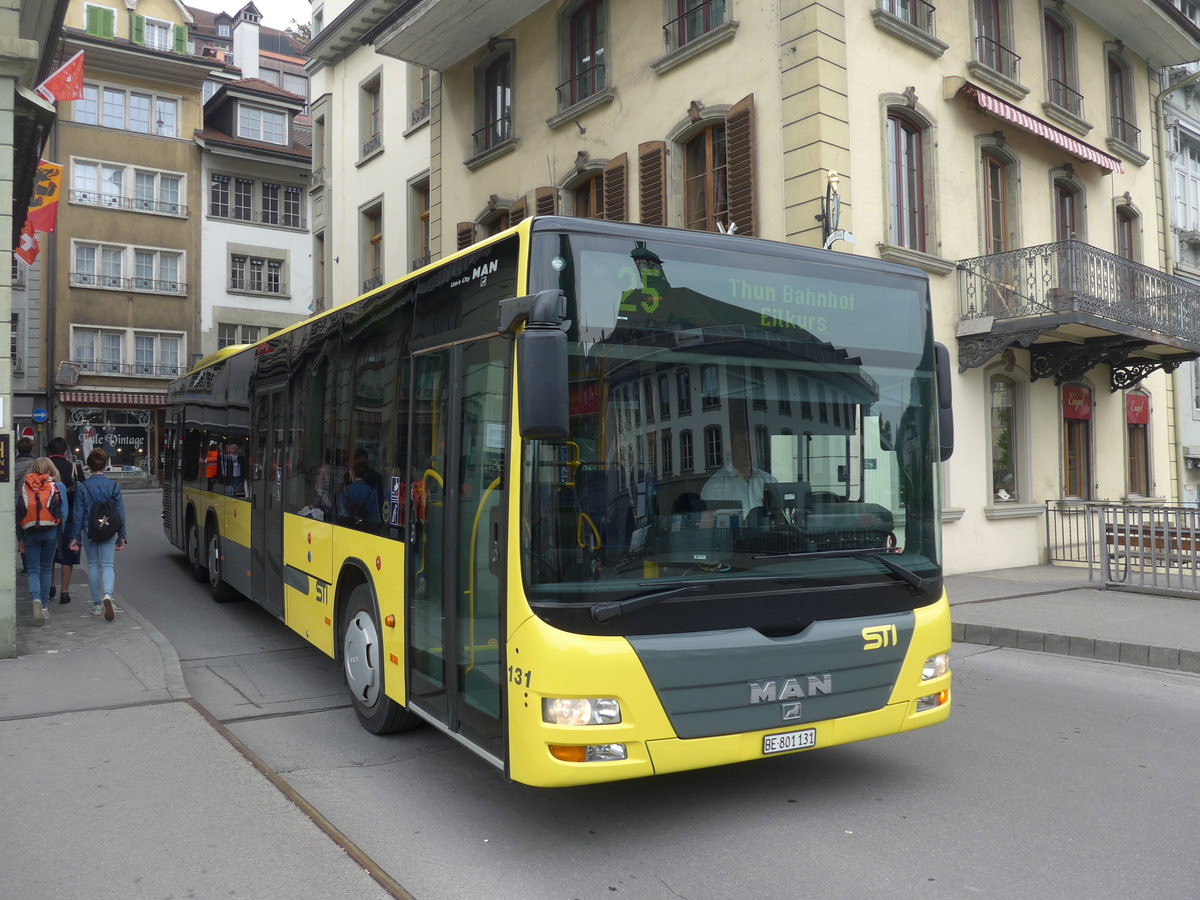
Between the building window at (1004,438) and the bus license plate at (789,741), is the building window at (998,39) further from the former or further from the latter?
the bus license plate at (789,741)

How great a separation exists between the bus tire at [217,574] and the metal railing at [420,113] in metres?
13.5

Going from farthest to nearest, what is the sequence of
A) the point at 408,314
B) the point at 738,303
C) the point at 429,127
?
the point at 429,127 → the point at 408,314 → the point at 738,303

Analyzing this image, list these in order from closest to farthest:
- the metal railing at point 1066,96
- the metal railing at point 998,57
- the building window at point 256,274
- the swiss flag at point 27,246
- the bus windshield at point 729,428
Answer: the bus windshield at point 729,428 → the swiss flag at point 27,246 → the metal railing at point 998,57 → the metal railing at point 1066,96 → the building window at point 256,274

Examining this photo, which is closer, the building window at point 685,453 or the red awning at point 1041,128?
the building window at point 685,453

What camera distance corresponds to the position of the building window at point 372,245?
79.9 feet

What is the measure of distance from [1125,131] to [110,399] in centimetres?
3239

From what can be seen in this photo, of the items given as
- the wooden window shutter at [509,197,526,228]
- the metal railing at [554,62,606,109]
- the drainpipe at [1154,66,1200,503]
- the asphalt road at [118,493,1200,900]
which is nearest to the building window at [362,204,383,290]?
the wooden window shutter at [509,197,526,228]

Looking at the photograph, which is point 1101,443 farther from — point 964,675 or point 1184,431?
point 964,675

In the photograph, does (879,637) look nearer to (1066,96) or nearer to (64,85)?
(64,85)

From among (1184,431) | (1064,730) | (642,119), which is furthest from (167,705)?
(1184,431)

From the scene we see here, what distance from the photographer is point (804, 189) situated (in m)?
13.1

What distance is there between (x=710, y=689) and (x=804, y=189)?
1017 cm

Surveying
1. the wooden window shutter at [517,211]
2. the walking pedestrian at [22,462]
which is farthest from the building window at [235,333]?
the walking pedestrian at [22,462]

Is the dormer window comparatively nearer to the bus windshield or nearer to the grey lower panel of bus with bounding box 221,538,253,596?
the grey lower panel of bus with bounding box 221,538,253,596
